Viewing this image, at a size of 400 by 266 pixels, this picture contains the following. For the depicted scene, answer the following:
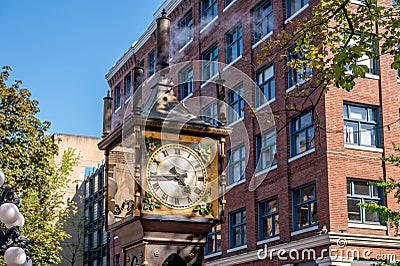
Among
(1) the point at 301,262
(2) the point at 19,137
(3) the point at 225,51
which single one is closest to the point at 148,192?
(2) the point at 19,137

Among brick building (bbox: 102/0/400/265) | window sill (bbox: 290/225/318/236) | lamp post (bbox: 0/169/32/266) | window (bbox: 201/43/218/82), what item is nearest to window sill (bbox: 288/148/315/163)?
brick building (bbox: 102/0/400/265)

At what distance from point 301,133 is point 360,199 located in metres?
3.51

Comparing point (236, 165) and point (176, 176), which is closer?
point (176, 176)

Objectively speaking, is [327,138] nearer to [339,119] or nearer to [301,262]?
[339,119]

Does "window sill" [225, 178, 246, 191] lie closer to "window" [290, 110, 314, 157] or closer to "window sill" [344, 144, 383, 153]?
"window" [290, 110, 314, 157]

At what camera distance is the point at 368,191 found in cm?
2617

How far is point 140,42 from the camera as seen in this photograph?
44.6 m

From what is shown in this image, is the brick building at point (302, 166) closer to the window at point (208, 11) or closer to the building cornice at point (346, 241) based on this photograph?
the building cornice at point (346, 241)

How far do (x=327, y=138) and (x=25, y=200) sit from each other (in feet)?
35.2

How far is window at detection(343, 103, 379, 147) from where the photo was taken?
87.1 ft

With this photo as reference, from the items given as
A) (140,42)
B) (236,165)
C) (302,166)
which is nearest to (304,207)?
(302,166)

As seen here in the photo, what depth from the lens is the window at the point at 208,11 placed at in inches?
1428

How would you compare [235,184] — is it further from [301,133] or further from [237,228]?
[301,133]

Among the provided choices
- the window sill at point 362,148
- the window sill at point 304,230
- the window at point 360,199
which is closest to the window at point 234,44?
the window sill at point 362,148
